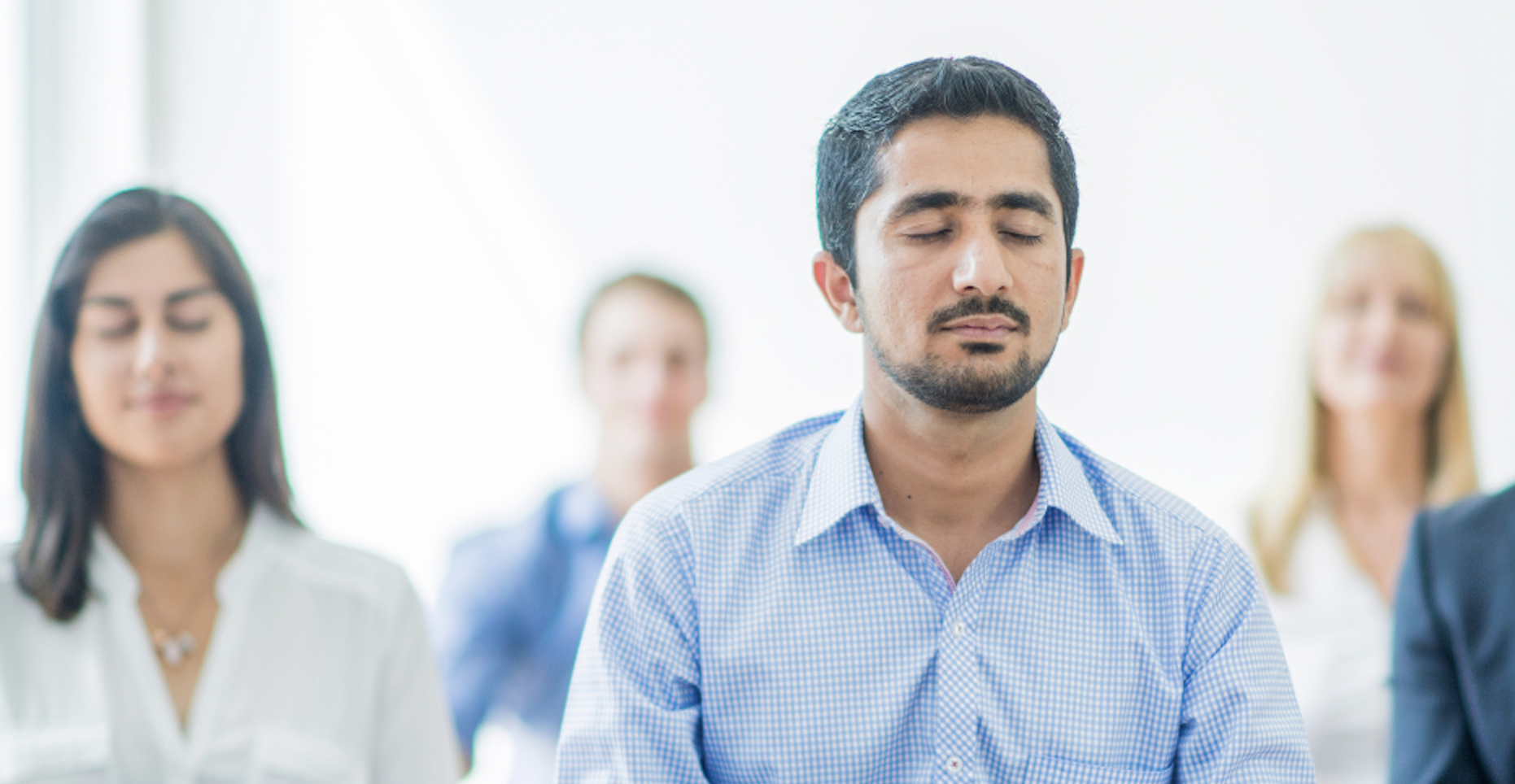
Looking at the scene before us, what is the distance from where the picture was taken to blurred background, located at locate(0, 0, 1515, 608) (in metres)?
3.06

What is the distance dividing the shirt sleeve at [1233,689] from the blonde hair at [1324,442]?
4.38ft

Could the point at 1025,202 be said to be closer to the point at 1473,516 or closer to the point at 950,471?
the point at 950,471

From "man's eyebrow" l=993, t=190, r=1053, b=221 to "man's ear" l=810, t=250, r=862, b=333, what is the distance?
194 millimetres

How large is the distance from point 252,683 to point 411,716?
0.22 meters

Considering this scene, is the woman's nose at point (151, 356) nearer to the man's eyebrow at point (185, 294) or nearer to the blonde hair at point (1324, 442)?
the man's eyebrow at point (185, 294)

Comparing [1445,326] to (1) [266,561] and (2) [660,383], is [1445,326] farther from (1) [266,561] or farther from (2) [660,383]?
(1) [266,561]

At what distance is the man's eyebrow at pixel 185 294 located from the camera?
70.1 inches

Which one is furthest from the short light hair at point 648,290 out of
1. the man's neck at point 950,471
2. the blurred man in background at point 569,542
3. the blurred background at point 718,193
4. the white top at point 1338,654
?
the man's neck at point 950,471

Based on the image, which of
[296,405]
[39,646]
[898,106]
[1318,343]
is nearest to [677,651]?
[898,106]

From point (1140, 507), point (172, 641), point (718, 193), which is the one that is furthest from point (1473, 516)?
point (718, 193)

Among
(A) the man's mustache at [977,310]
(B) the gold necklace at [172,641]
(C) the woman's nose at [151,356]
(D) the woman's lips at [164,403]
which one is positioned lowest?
(B) the gold necklace at [172,641]

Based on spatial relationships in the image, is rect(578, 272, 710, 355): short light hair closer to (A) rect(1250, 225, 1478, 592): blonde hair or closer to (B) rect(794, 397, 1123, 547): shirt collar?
(A) rect(1250, 225, 1478, 592): blonde hair

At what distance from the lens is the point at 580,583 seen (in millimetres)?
2605

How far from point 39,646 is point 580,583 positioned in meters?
1.07
